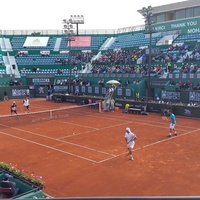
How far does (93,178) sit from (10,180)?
3.41 meters

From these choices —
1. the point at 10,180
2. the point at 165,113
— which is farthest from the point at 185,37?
the point at 10,180

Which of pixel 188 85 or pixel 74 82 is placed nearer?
pixel 188 85

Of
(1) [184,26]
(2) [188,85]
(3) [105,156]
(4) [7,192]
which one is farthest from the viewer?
(1) [184,26]

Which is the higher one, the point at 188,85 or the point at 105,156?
the point at 188,85

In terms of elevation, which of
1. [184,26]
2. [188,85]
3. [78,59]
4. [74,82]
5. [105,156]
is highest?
[184,26]

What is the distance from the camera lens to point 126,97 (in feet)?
121

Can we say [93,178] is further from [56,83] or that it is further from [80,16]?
[80,16]

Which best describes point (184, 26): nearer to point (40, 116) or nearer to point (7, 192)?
point (40, 116)

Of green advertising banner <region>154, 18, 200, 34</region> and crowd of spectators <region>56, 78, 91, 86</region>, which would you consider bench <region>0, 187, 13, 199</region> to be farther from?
green advertising banner <region>154, 18, 200, 34</region>

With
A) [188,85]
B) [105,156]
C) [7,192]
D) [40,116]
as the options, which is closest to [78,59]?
[188,85]

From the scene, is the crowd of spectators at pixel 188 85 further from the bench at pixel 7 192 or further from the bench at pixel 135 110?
the bench at pixel 7 192

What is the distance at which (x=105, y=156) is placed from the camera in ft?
48.8

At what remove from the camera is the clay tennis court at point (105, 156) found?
424 inches

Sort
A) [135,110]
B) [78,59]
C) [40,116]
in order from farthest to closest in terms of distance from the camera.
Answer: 1. [78,59]
2. [135,110]
3. [40,116]
